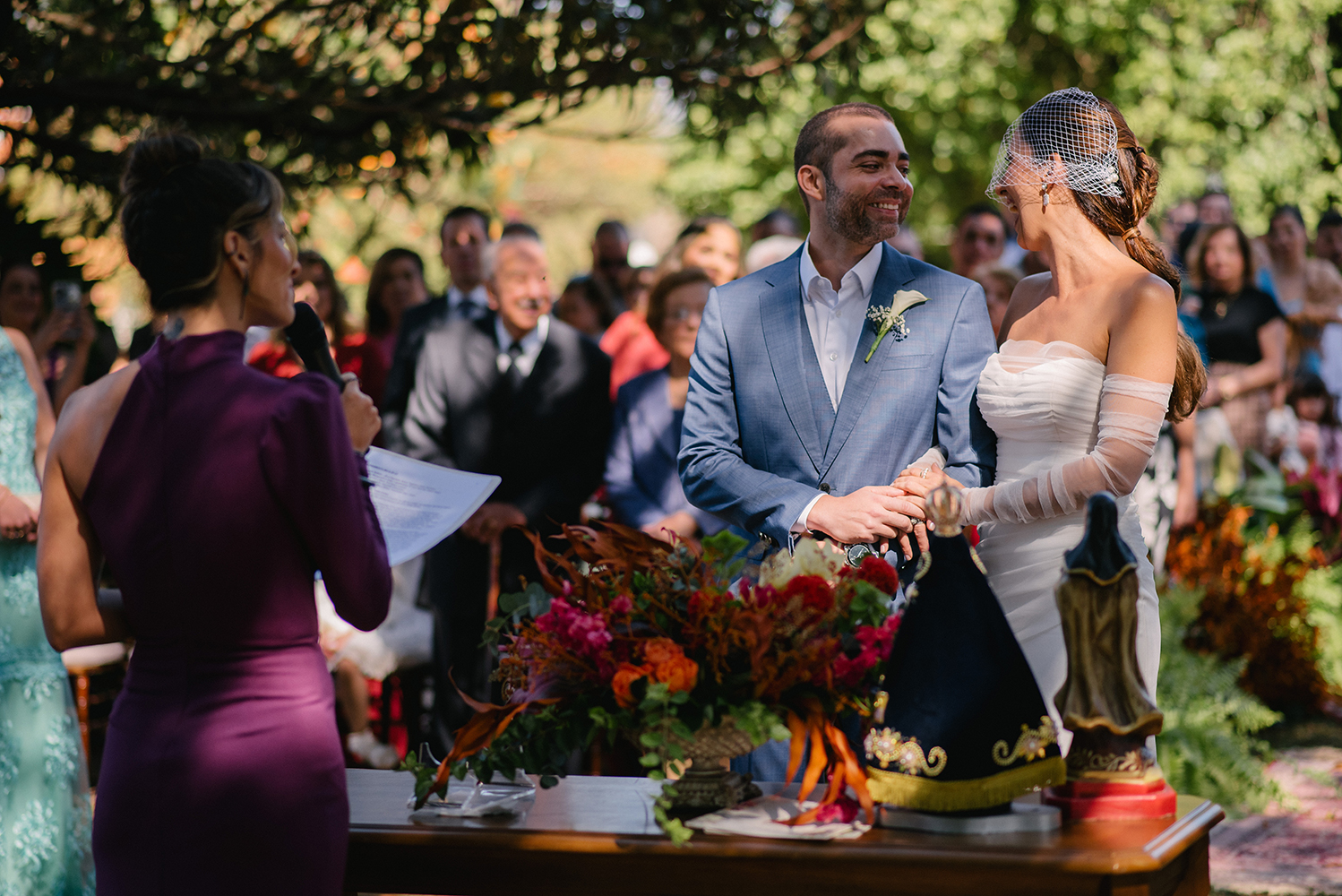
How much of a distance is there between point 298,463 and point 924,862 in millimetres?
1302

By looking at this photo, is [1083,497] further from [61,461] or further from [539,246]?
[539,246]

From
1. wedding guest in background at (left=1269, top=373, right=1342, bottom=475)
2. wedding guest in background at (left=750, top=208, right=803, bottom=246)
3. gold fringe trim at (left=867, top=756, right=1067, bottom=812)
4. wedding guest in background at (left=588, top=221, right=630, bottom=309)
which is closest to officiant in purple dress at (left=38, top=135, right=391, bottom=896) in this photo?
gold fringe trim at (left=867, top=756, right=1067, bottom=812)

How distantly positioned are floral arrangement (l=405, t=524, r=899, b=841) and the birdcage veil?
1238 mm

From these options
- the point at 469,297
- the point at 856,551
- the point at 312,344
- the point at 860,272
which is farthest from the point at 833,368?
the point at 469,297

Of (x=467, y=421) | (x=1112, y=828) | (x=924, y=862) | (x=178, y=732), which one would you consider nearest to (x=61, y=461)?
(x=178, y=732)

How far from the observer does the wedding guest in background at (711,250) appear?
7.24m

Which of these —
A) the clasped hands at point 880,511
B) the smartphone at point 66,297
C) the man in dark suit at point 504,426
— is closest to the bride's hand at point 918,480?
the clasped hands at point 880,511

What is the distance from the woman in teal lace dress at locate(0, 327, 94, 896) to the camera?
14.1 feet

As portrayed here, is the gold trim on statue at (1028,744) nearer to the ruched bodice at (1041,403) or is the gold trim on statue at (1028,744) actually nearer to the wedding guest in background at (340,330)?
the ruched bodice at (1041,403)

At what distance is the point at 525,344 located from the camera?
6449 mm

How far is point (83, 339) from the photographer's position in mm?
7324

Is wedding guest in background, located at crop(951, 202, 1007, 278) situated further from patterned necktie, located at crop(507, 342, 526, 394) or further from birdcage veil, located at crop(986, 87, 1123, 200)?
birdcage veil, located at crop(986, 87, 1123, 200)

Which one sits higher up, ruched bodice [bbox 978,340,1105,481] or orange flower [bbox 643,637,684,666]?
ruched bodice [bbox 978,340,1105,481]

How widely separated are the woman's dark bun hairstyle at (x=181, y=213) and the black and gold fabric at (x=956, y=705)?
142 cm
